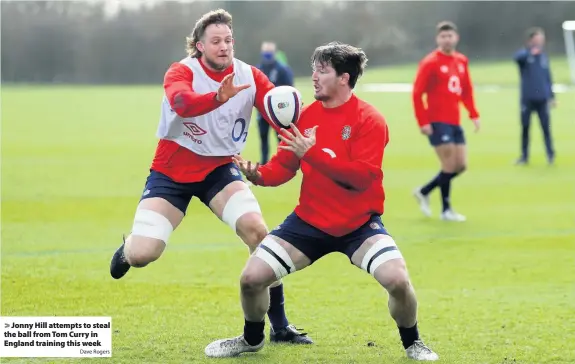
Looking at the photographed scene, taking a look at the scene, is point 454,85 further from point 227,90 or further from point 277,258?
point 277,258

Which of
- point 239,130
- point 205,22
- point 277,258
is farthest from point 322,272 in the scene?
point 277,258

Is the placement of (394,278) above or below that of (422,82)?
below

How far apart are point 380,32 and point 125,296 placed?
166 ft

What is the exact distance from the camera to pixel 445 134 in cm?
1343

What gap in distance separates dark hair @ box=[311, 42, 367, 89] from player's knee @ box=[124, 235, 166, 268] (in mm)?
1849

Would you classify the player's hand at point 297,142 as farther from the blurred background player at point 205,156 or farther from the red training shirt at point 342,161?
the blurred background player at point 205,156

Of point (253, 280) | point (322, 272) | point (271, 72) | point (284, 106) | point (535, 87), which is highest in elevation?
point (284, 106)

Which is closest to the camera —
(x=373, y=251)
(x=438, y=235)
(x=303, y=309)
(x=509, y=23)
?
(x=373, y=251)

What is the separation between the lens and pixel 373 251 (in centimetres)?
662

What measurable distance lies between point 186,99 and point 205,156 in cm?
66

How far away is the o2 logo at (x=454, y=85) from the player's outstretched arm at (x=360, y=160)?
6.98 metres

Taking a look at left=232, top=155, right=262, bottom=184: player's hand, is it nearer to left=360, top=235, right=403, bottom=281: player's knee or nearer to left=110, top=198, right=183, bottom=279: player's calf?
left=360, top=235, right=403, bottom=281: player's knee

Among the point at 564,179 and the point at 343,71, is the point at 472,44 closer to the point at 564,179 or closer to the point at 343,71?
the point at 564,179

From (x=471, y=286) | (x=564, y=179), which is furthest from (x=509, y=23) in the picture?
(x=471, y=286)
